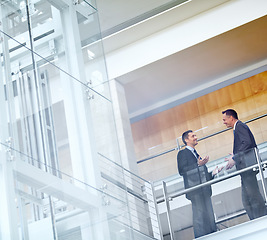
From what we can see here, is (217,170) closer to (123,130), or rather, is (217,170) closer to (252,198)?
(252,198)

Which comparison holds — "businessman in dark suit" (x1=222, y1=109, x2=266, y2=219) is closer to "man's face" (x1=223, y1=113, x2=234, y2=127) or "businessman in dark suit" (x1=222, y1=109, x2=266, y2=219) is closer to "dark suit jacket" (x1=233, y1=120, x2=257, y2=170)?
"dark suit jacket" (x1=233, y1=120, x2=257, y2=170)

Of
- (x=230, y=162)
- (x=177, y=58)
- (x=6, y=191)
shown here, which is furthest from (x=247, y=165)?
(x=177, y=58)

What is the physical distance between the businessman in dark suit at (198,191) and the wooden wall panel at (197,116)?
210cm

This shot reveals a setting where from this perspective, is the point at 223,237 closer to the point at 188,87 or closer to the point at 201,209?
the point at 201,209

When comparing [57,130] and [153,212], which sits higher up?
[153,212]

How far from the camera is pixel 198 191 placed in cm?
600

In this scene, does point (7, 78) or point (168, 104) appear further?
point (168, 104)

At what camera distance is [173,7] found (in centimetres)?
859

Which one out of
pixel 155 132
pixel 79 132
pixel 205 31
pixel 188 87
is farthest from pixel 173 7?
pixel 79 132

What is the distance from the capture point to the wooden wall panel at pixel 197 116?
8.88 meters

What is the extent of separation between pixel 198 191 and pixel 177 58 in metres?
3.71

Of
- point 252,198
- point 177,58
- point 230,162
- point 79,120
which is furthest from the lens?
point 177,58

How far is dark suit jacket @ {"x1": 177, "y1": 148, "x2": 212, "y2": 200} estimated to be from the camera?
19.7 feet

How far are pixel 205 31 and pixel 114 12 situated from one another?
4.80 ft
